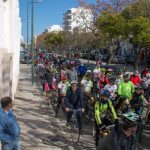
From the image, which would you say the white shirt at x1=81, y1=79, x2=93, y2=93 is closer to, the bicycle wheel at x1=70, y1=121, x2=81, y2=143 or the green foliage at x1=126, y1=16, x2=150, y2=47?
the bicycle wheel at x1=70, y1=121, x2=81, y2=143

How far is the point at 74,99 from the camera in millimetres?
12367

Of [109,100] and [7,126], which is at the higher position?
[109,100]

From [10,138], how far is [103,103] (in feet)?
10.1

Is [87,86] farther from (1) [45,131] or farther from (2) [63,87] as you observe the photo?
(1) [45,131]

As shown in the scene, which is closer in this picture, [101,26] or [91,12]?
[101,26]

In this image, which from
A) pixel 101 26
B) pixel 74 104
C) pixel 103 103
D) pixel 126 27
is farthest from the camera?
pixel 101 26

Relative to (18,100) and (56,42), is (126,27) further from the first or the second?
(56,42)

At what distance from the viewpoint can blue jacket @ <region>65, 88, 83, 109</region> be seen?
12.3 m

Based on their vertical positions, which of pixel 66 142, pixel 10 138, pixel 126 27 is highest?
pixel 126 27

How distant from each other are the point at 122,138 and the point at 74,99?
7586mm

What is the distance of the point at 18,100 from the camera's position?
21.5 metres

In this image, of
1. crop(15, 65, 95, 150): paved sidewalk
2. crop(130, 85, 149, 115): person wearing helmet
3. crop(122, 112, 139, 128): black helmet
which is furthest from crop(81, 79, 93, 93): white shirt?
crop(122, 112, 139, 128): black helmet

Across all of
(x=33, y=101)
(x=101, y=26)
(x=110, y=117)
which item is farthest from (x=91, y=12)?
(x=110, y=117)

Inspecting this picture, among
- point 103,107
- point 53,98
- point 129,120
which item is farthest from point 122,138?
point 53,98
